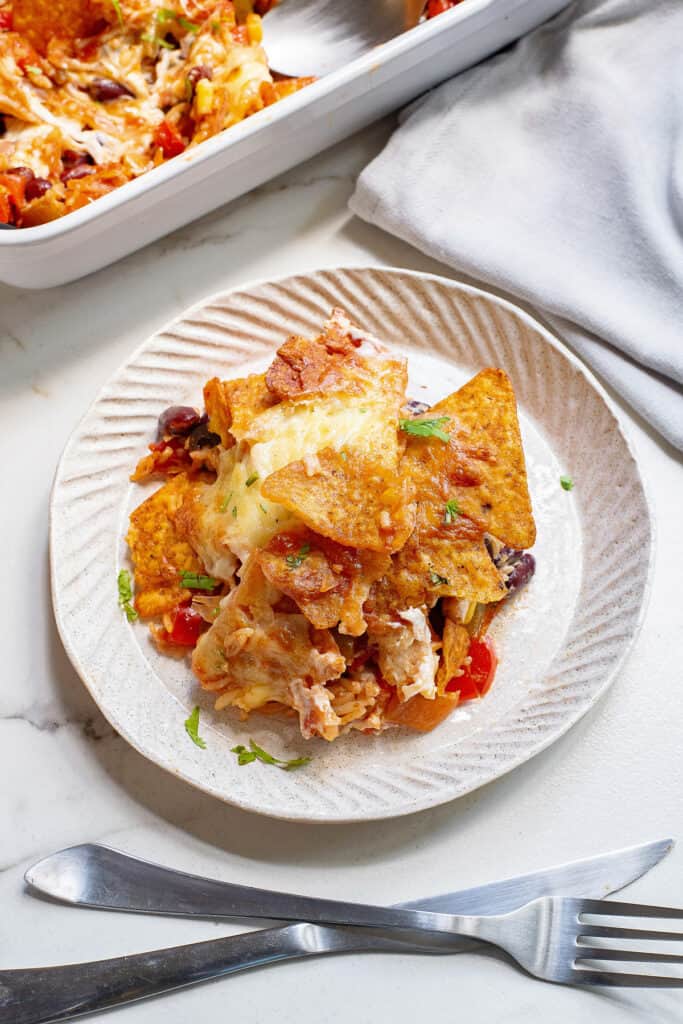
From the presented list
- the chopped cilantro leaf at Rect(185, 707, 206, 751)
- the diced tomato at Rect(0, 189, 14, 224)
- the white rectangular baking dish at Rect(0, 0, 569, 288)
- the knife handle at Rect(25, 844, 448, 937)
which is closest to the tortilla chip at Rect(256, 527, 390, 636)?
the chopped cilantro leaf at Rect(185, 707, 206, 751)

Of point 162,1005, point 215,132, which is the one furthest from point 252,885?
point 215,132

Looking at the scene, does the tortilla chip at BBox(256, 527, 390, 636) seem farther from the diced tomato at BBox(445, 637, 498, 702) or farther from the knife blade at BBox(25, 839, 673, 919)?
the knife blade at BBox(25, 839, 673, 919)

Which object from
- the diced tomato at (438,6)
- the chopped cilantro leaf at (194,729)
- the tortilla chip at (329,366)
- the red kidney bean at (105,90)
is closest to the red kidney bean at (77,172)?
the red kidney bean at (105,90)

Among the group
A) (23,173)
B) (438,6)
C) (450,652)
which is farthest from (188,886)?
(438,6)

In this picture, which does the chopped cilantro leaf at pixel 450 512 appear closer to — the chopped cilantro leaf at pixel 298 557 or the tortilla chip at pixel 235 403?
the chopped cilantro leaf at pixel 298 557

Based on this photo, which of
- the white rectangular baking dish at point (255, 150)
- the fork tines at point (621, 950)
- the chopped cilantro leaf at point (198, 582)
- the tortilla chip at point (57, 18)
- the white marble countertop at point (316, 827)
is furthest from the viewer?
the tortilla chip at point (57, 18)
